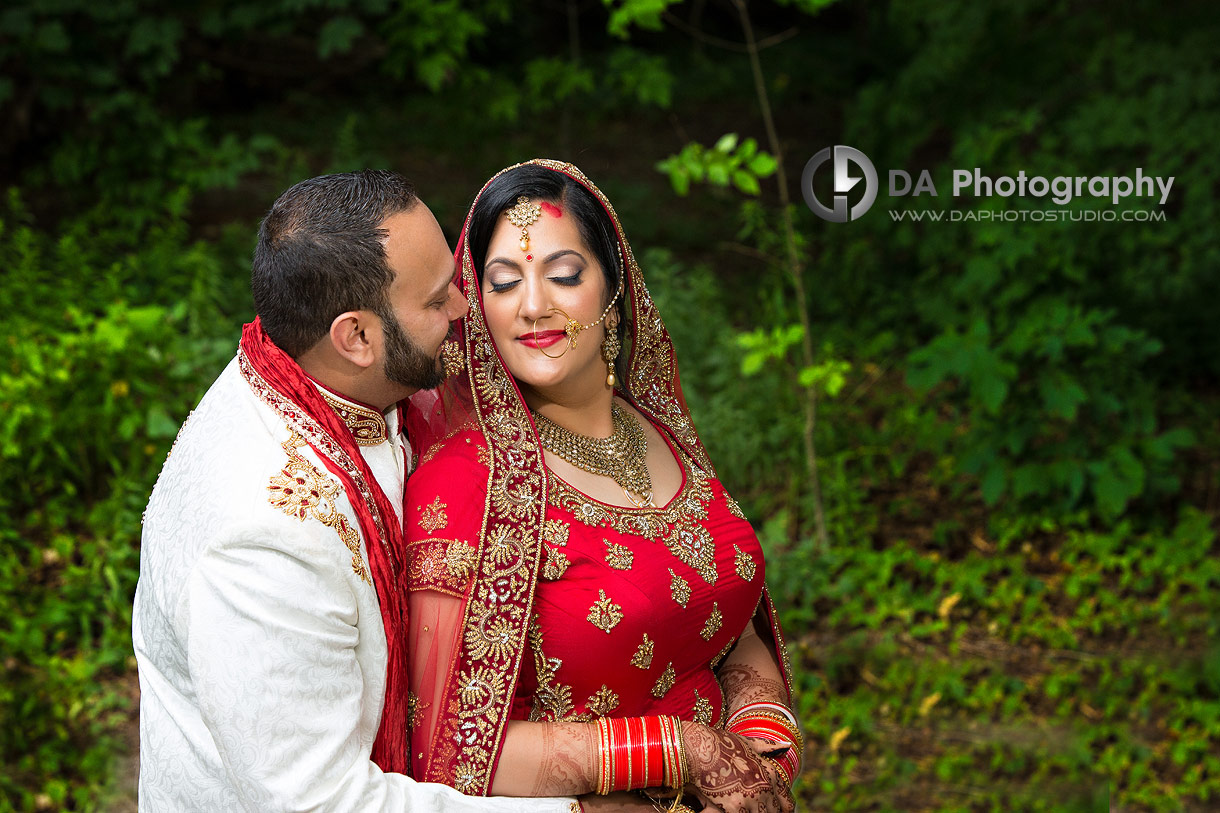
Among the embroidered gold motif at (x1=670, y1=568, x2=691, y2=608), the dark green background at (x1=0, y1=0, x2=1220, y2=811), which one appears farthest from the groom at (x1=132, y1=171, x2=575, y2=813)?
the dark green background at (x1=0, y1=0, x2=1220, y2=811)

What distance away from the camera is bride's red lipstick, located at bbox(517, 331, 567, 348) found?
2.15 meters

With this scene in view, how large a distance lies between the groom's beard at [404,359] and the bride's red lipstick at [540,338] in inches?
9.2

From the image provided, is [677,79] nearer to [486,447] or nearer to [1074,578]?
[1074,578]

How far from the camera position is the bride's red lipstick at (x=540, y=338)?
2.15 metres

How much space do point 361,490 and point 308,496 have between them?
0.42 feet

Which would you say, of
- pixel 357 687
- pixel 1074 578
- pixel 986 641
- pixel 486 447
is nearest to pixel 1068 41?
pixel 1074 578

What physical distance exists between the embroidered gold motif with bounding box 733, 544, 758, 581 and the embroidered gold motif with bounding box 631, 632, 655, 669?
283 mm

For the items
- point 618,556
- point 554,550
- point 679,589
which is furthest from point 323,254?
point 679,589

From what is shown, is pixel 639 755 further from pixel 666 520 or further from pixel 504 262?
pixel 504 262

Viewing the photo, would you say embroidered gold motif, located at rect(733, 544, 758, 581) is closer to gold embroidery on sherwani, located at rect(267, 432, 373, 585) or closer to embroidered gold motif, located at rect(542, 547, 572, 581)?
embroidered gold motif, located at rect(542, 547, 572, 581)

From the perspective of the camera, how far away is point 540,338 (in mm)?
2154

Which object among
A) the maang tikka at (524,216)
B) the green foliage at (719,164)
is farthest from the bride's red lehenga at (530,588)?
the green foliage at (719,164)

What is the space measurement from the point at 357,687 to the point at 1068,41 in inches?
237

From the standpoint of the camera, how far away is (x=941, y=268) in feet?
21.3
